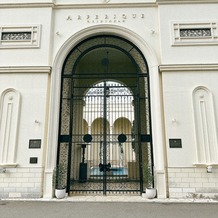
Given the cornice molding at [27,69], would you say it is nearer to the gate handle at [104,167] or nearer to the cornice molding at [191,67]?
the gate handle at [104,167]

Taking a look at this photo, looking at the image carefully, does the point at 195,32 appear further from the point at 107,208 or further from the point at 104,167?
the point at 107,208

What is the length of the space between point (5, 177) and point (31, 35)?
537 centimetres

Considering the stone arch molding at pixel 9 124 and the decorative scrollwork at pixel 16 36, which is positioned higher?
the decorative scrollwork at pixel 16 36

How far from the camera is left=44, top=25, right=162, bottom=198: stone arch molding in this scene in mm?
7332

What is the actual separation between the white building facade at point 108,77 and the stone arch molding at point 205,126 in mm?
33

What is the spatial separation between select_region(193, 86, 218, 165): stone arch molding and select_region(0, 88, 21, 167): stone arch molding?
635cm

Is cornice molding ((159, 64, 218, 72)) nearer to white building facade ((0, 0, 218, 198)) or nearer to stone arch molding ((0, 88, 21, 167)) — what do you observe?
white building facade ((0, 0, 218, 198))

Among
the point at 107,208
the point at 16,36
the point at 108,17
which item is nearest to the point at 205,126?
the point at 107,208

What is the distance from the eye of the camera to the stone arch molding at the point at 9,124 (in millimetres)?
7277

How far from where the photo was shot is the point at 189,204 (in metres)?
6.27

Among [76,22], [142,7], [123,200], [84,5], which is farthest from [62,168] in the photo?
[142,7]

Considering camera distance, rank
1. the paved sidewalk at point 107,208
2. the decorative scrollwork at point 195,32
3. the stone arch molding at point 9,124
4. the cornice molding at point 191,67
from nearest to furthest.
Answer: the paved sidewalk at point 107,208 → the stone arch molding at point 9,124 → the cornice molding at point 191,67 → the decorative scrollwork at point 195,32

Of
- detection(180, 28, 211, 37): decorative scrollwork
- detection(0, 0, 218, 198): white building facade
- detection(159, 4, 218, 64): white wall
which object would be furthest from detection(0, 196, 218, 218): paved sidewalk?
detection(180, 28, 211, 37): decorative scrollwork

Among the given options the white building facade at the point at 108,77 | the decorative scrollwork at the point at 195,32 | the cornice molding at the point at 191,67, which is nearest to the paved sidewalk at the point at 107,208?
the white building facade at the point at 108,77
